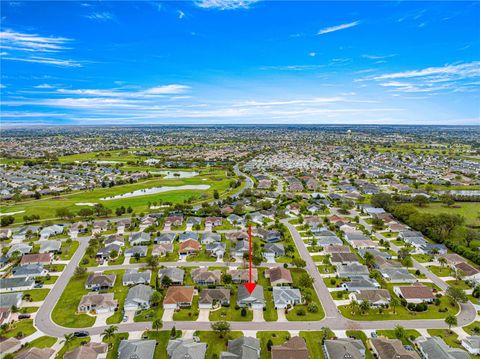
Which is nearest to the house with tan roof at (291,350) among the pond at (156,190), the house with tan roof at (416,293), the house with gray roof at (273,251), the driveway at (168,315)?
the driveway at (168,315)

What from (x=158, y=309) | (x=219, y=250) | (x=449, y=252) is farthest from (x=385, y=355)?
(x=449, y=252)

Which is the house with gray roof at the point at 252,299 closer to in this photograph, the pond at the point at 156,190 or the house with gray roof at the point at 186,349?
the house with gray roof at the point at 186,349

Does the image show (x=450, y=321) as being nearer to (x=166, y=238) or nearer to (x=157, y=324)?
(x=157, y=324)

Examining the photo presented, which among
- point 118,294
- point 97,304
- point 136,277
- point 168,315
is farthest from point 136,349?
point 136,277

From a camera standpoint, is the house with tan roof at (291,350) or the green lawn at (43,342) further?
the green lawn at (43,342)

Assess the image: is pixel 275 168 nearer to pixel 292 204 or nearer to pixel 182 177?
pixel 182 177

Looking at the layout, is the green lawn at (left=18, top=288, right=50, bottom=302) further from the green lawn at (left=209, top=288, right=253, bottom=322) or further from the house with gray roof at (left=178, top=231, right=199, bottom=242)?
the green lawn at (left=209, top=288, right=253, bottom=322)
